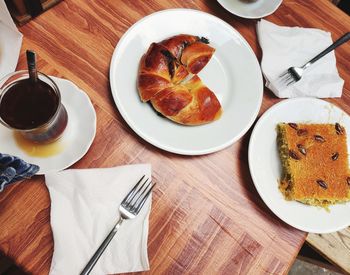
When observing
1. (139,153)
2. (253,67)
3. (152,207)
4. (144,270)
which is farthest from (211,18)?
(144,270)

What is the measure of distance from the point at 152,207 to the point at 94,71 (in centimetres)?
36

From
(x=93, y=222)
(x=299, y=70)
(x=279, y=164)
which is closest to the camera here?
(x=93, y=222)

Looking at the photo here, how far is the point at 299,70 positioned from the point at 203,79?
0.26 meters

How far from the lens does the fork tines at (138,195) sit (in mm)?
876

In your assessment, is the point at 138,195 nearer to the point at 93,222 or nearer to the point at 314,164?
the point at 93,222

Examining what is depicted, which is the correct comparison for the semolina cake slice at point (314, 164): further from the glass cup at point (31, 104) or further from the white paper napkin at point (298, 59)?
the glass cup at point (31, 104)

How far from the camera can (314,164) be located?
951 mm

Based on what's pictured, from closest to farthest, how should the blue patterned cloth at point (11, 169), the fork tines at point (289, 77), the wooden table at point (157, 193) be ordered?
1. the blue patterned cloth at point (11, 169)
2. the wooden table at point (157, 193)
3. the fork tines at point (289, 77)

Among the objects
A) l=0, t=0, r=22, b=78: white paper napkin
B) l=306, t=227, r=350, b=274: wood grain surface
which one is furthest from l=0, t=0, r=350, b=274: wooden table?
l=306, t=227, r=350, b=274: wood grain surface

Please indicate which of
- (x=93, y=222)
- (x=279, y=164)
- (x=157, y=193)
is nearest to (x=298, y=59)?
(x=279, y=164)

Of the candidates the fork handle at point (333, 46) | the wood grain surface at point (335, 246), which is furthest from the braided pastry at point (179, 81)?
the wood grain surface at point (335, 246)

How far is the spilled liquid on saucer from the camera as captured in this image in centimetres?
87

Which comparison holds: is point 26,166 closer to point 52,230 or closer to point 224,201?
point 52,230

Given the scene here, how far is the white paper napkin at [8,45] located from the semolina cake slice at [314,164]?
65 centimetres
